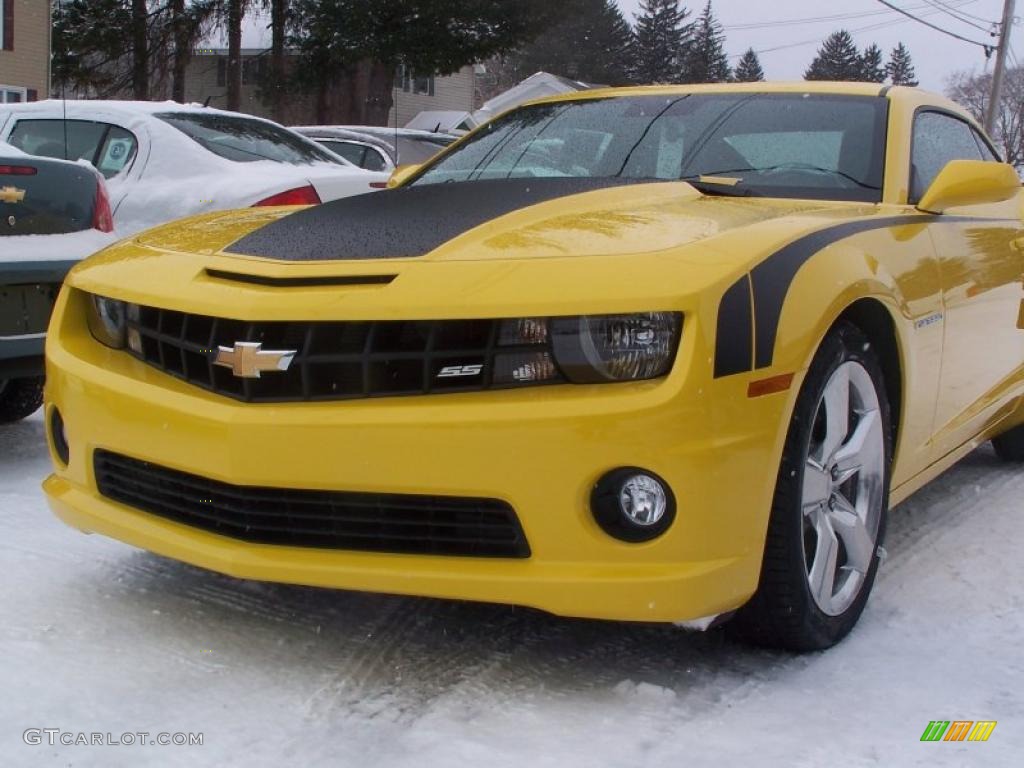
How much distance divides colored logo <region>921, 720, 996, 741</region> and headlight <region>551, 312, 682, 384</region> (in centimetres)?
88

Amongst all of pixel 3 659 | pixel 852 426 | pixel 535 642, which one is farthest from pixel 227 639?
pixel 852 426

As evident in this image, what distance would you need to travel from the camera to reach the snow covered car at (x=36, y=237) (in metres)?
3.94

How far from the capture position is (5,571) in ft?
10.1

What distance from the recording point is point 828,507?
2.68 meters

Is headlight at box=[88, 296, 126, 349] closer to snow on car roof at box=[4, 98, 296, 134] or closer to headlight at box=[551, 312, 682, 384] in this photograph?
headlight at box=[551, 312, 682, 384]

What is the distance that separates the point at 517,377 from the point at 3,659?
1274 mm

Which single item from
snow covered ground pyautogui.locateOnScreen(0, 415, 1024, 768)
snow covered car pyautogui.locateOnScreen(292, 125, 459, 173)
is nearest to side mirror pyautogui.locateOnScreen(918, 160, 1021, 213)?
snow covered ground pyautogui.locateOnScreen(0, 415, 1024, 768)

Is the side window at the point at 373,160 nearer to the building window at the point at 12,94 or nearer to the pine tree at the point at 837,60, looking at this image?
the building window at the point at 12,94

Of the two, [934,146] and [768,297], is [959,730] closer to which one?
[768,297]

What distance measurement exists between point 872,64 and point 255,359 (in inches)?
3408

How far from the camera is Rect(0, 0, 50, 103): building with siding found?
25.1 m

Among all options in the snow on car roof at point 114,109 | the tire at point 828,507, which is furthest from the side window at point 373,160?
the tire at point 828,507

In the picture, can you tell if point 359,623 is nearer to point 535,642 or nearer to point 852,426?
point 535,642

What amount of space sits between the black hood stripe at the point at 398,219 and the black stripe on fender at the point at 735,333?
65 centimetres
